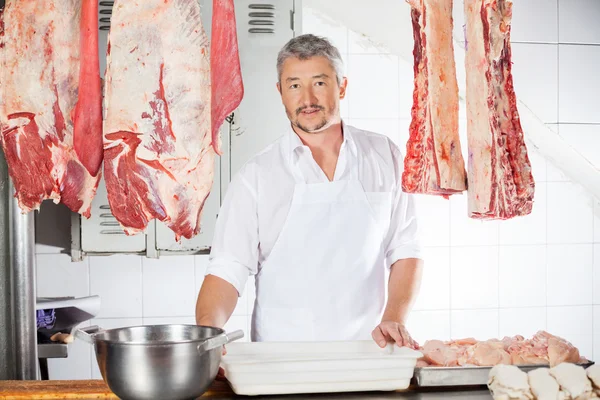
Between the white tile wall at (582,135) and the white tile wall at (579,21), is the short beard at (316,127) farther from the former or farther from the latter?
the white tile wall at (579,21)

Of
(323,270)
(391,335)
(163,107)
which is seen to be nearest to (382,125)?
(323,270)

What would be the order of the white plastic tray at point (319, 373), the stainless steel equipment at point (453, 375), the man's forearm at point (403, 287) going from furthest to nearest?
the man's forearm at point (403, 287) < the stainless steel equipment at point (453, 375) < the white plastic tray at point (319, 373)

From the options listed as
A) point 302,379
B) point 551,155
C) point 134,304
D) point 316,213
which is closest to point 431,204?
point 551,155

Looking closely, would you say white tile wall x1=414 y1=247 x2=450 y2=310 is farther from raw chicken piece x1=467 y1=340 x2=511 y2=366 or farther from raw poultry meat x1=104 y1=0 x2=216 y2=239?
raw chicken piece x1=467 y1=340 x2=511 y2=366

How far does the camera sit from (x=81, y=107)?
9.10 feet

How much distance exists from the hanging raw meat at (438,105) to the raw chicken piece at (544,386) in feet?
2.47

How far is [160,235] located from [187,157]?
4.84 ft

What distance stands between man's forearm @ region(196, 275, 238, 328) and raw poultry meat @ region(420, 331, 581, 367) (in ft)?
3.00

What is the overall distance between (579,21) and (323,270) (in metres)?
2.91

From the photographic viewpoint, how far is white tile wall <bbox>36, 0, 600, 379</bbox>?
182 inches

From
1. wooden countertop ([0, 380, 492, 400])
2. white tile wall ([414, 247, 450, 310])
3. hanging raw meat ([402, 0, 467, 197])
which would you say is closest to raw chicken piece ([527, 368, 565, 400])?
wooden countertop ([0, 380, 492, 400])

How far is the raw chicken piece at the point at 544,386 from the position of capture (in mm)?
1809

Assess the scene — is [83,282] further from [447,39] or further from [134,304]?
[447,39]

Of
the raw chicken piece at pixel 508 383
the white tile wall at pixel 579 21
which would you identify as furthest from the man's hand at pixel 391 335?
the white tile wall at pixel 579 21
